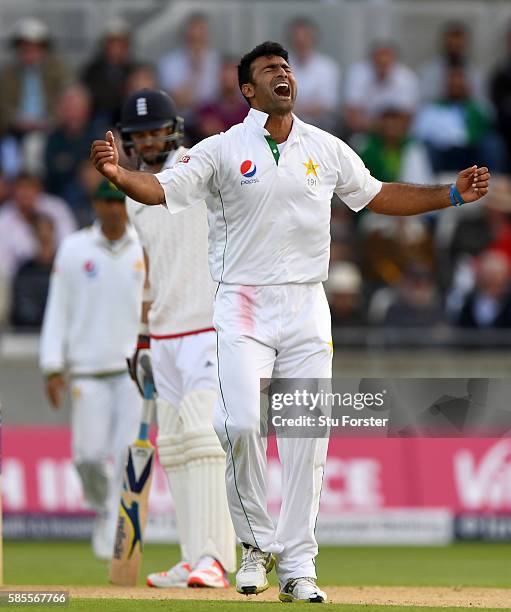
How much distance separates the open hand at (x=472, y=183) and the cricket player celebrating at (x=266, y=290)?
0.04 m

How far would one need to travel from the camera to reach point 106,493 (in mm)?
12289

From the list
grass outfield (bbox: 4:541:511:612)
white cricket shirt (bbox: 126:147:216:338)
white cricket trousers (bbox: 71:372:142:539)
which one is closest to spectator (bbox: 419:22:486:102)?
grass outfield (bbox: 4:541:511:612)

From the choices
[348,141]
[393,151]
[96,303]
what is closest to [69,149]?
[348,141]

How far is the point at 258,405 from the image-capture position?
7527 millimetres

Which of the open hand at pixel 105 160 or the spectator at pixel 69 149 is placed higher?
the spectator at pixel 69 149

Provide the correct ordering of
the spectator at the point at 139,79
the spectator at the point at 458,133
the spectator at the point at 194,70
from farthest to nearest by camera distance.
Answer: the spectator at the point at 194,70, the spectator at the point at 458,133, the spectator at the point at 139,79

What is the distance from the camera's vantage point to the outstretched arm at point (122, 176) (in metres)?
7.24

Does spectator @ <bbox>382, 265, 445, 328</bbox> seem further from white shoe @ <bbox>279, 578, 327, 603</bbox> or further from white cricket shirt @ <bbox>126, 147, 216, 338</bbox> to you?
white shoe @ <bbox>279, 578, 327, 603</bbox>

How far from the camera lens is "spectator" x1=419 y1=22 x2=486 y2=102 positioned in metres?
18.2

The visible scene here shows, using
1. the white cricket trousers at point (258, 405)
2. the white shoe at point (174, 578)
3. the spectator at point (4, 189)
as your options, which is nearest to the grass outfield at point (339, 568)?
the white cricket trousers at point (258, 405)

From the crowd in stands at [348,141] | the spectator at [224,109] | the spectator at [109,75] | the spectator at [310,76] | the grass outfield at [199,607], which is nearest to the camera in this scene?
the grass outfield at [199,607]

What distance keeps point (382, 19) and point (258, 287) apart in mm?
11922

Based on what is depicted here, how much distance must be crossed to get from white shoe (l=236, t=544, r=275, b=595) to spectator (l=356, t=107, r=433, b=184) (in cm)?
967

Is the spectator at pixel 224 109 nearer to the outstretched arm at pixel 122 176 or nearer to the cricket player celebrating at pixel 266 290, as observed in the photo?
the cricket player celebrating at pixel 266 290
